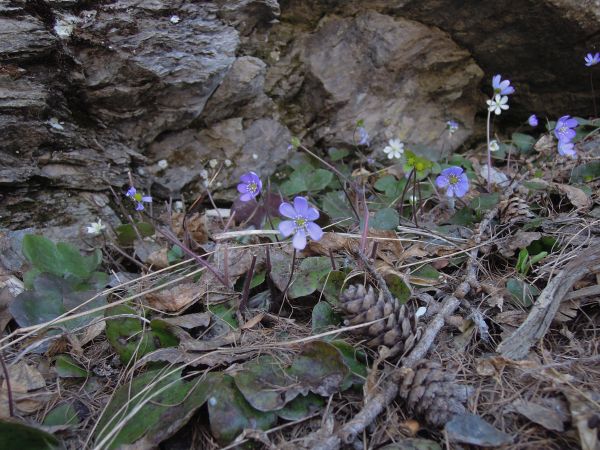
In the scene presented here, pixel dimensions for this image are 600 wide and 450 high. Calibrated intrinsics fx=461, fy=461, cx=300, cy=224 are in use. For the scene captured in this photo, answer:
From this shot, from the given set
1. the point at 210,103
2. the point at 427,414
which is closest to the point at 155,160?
the point at 210,103

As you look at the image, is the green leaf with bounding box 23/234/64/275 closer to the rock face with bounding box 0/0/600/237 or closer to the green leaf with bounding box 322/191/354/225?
the rock face with bounding box 0/0/600/237

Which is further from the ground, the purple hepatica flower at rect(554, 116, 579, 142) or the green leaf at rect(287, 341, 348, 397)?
the purple hepatica flower at rect(554, 116, 579, 142)

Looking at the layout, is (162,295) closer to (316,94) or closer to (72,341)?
(72,341)

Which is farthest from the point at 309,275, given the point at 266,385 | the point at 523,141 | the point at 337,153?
the point at 523,141

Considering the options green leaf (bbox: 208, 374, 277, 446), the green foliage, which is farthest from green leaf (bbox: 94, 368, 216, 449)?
the green foliage

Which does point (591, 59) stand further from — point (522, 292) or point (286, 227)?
point (286, 227)
